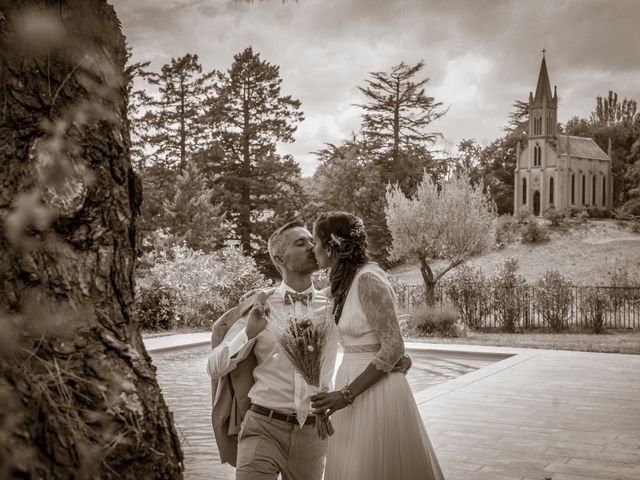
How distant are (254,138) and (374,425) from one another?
1677 inches

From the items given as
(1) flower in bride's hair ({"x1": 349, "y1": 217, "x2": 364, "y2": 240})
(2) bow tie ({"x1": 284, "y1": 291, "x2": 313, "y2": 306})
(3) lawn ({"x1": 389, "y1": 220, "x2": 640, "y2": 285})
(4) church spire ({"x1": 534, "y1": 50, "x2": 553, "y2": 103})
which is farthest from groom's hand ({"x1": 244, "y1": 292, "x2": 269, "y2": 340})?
(4) church spire ({"x1": 534, "y1": 50, "x2": 553, "y2": 103})

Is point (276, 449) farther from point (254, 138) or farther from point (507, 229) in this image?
point (507, 229)

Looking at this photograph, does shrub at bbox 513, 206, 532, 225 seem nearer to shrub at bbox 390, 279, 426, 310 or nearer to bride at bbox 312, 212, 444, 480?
shrub at bbox 390, 279, 426, 310

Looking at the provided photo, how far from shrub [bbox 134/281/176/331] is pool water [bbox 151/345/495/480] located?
4.96 metres

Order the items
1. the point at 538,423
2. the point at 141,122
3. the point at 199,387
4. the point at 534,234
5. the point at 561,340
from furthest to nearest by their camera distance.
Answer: the point at 534,234
the point at 141,122
the point at 561,340
the point at 199,387
the point at 538,423

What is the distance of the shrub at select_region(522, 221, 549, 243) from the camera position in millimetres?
46625

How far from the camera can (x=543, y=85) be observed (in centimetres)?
6706

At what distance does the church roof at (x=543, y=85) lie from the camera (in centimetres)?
6688

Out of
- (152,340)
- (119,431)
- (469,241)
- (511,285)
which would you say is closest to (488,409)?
(119,431)

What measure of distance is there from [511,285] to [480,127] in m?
55.5

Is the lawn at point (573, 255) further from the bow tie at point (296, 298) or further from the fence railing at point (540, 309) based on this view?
the bow tie at point (296, 298)

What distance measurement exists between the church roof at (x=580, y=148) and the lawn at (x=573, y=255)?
742 inches

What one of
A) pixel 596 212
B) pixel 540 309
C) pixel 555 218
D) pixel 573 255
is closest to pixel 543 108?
pixel 596 212

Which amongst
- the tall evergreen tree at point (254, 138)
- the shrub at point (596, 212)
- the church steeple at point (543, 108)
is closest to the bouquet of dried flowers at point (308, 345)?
the tall evergreen tree at point (254, 138)
